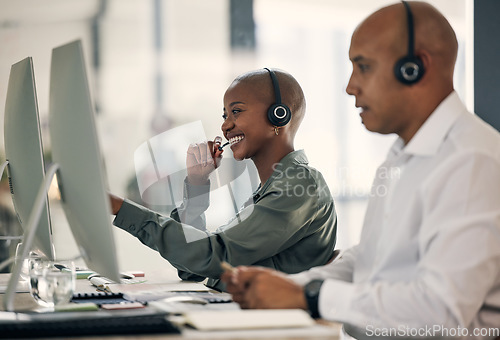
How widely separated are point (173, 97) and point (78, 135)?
2516 millimetres

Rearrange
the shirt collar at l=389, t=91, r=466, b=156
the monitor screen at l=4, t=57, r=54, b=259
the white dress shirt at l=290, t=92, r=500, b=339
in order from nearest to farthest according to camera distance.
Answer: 1. the white dress shirt at l=290, t=92, r=500, b=339
2. the shirt collar at l=389, t=91, r=466, b=156
3. the monitor screen at l=4, t=57, r=54, b=259

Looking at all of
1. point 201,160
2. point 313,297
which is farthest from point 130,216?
point 313,297

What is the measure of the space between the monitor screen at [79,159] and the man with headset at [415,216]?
9.9 inches

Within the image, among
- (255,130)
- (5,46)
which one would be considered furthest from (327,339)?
(5,46)

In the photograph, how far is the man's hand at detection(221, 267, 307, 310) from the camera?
1.14m

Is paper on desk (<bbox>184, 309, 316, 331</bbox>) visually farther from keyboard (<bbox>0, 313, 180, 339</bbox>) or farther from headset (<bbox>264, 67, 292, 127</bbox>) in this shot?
headset (<bbox>264, 67, 292, 127</bbox>)

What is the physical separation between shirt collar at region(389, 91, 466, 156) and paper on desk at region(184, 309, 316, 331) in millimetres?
405

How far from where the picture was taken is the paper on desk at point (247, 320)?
0.98 meters

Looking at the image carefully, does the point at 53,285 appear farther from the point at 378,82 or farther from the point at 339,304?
the point at 378,82

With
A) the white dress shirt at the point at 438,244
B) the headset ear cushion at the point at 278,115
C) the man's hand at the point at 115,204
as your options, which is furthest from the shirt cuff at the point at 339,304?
the headset ear cushion at the point at 278,115

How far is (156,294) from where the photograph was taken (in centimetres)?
152

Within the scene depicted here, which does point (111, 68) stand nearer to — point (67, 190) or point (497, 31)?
point (497, 31)

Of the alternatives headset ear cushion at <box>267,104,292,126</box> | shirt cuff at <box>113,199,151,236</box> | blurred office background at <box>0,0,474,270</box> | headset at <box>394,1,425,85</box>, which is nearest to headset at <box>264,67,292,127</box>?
headset ear cushion at <box>267,104,292,126</box>

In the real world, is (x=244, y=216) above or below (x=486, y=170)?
below
